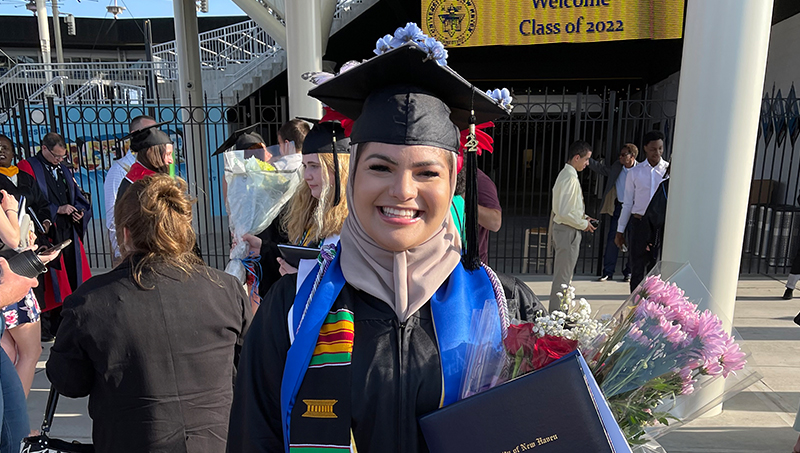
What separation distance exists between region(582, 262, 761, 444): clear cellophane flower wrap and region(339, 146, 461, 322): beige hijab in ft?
1.30

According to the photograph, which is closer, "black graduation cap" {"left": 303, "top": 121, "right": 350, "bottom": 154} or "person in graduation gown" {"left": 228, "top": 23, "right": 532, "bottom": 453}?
"person in graduation gown" {"left": 228, "top": 23, "right": 532, "bottom": 453}

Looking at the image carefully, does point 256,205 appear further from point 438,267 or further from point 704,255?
point 704,255

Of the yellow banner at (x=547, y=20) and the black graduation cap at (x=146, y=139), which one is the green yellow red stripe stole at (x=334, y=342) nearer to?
the black graduation cap at (x=146, y=139)

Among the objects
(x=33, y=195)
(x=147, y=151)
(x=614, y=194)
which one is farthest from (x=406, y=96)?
(x=614, y=194)

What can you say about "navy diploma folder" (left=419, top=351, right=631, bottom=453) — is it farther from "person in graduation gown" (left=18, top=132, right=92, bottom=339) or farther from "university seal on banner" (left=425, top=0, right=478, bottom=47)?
"university seal on banner" (left=425, top=0, right=478, bottom=47)

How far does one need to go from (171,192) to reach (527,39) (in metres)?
6.46

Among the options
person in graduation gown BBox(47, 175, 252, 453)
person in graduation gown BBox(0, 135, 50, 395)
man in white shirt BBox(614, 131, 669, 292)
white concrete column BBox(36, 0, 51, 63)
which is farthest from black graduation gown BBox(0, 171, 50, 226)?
white concrete column BBox(36, 0, 51, 63)

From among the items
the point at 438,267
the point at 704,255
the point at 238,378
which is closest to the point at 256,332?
the point at 238,378

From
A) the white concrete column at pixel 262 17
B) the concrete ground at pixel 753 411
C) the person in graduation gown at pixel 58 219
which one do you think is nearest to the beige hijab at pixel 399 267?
the concrete ground at pixel 753 411

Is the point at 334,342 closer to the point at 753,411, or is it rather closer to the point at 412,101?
the point at 412,101

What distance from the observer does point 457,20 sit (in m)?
7.15

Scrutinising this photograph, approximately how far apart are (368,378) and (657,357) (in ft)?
2.13

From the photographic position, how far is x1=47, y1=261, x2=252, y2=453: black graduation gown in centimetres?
177

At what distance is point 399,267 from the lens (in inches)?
49.0
